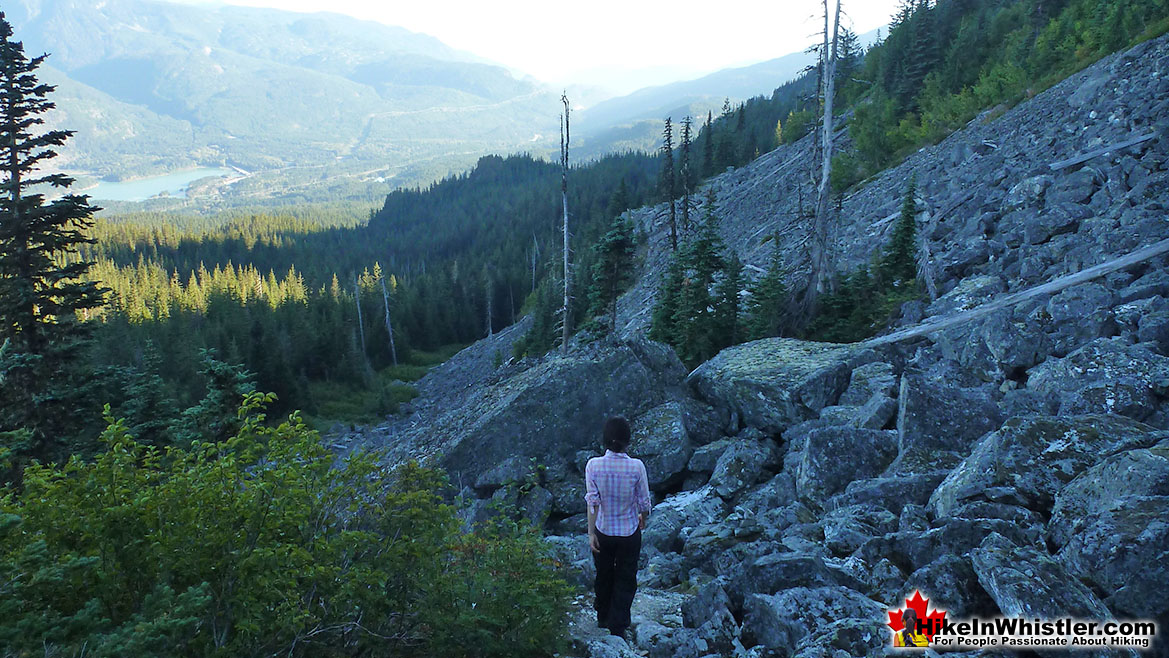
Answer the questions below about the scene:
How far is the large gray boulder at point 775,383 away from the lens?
39.2 ft

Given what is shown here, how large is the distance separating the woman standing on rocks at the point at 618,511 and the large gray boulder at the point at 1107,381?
6.09 m

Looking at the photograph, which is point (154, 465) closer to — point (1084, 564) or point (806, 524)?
point (806, 524)

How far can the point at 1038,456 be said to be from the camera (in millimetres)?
6430

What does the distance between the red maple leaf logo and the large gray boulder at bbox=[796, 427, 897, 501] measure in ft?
12.4

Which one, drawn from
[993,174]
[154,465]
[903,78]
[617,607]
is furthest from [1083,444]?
[903,78]

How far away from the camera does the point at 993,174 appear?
21.6 m

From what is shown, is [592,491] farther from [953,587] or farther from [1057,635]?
[1057,635]

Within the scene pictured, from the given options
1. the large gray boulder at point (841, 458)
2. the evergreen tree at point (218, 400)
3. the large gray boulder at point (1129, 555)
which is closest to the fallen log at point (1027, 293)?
the large gray boulder at point (841, 458)

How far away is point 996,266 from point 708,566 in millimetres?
11652

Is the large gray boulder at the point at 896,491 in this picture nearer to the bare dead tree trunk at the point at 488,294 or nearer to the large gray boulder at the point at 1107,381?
the large gray boulder at the point at 1107,381

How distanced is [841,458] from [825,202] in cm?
1178

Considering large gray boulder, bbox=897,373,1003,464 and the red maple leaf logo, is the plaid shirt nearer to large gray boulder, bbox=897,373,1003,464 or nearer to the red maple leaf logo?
the red maple leaf logo

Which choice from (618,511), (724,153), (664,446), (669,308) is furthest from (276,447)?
(724,153)

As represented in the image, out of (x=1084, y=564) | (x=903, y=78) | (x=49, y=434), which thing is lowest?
(x=49, y=434)
